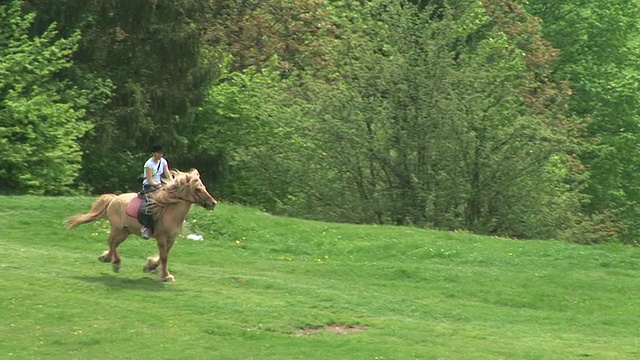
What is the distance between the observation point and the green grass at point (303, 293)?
2002 centimetres

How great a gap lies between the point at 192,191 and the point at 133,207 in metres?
1.30

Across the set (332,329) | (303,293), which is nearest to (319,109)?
(303,293)

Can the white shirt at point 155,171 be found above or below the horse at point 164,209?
above

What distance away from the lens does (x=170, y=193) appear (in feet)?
74.7

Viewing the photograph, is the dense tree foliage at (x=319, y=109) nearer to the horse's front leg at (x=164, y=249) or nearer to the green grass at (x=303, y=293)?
the green grass at (x=303, y=293)

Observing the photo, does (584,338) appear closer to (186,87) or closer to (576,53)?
(186,87)

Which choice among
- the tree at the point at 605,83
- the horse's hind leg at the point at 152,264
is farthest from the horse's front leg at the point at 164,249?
the tree at the point at 605,83

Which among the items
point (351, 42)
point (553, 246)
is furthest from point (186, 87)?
point (553, 246)

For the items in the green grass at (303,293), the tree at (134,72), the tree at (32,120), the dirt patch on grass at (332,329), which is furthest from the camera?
the tree at (134,72)

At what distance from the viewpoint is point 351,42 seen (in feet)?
139

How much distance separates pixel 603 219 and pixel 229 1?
63.0 feet

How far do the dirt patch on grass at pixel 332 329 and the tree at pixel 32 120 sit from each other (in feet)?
56.1

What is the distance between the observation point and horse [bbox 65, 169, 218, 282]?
22.6m

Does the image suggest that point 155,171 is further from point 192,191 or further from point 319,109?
point 319,109
